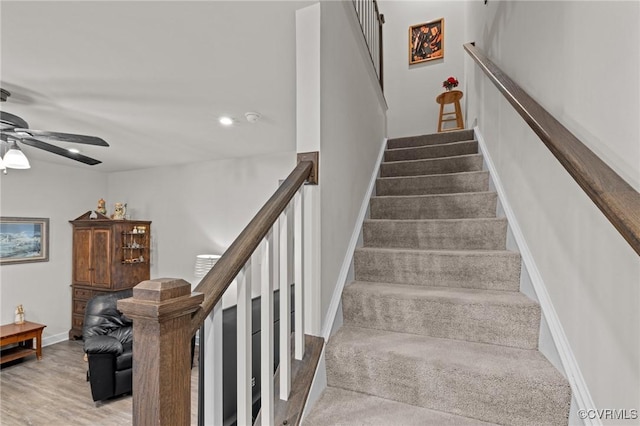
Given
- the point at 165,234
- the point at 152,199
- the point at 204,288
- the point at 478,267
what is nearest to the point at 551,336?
the point at 478,267

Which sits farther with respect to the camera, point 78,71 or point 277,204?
point 78,71

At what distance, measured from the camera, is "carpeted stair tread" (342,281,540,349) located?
138cm

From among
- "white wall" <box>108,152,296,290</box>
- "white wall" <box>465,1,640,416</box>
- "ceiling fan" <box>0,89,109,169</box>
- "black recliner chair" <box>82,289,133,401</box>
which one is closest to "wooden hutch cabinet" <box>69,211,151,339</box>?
"white wall" <box>108,152,296,290</box>

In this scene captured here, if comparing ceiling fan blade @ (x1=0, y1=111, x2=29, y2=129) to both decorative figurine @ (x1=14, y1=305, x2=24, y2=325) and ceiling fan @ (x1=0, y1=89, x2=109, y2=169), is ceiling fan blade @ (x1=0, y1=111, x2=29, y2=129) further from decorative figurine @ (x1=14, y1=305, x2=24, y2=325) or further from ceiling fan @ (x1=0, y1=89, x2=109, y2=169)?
decorative figurine @ (x1=14, y1=305, x2=24, y2=325)

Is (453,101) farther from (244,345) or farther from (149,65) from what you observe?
(244,345)

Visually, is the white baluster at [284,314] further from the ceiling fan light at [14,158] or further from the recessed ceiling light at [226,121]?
the ceiling fan light at [14,158]

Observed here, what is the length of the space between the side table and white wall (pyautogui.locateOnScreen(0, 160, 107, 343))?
36 centimetres

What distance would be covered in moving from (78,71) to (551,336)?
2.94 metres

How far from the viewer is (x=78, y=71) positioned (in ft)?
6.84

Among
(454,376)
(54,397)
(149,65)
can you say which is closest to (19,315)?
(54,397)

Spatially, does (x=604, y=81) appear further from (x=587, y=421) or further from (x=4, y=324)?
(x=4, y=324)

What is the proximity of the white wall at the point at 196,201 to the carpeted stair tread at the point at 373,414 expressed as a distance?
10.9ft

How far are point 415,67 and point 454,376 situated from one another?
4351mm

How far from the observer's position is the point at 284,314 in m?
1.20
